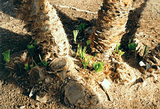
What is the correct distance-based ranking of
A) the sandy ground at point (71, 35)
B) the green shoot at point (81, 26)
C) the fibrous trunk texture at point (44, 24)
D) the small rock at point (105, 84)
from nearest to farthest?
1. the fibrous trunk texture at point (44, 24)
2. the sandy ground at point (71, 35)
3. the small rock at point (105, 84)
4. the green shoot at point (81, 26)

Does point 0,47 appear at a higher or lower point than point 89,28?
lower

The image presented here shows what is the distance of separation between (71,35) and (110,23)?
46.9 inches

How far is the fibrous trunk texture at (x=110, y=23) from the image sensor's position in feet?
6.22

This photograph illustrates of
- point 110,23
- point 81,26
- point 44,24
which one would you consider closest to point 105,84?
point 110,23

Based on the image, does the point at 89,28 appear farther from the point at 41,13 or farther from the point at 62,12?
the point at 41,13

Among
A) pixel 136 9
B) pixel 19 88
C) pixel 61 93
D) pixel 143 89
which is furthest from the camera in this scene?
pixel 136 9

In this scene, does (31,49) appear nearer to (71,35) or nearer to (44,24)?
(44,24)

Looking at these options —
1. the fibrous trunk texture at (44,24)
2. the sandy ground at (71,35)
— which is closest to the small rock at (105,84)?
the sandy ground at (71,35)

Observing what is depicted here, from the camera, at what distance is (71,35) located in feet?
9.97

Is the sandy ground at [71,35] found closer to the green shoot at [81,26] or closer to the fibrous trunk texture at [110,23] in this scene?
the green shoot at [81,26]

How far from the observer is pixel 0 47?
2.69 meters

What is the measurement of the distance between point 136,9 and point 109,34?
256cm

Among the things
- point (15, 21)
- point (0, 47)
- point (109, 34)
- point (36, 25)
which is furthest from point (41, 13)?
point (15, 21)

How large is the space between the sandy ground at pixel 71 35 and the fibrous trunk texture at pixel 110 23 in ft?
2.31
